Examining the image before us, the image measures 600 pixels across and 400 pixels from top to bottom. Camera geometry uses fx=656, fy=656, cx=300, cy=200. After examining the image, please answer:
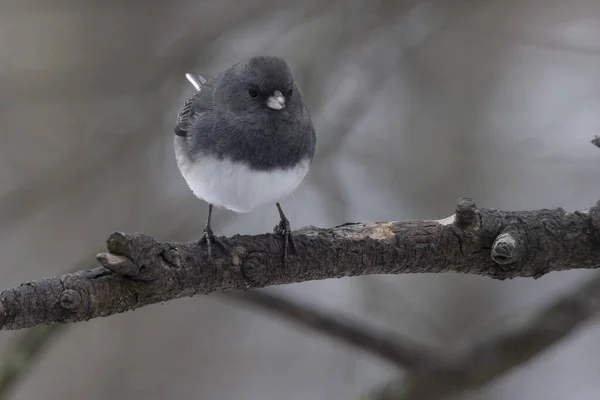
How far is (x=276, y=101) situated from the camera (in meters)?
1.94

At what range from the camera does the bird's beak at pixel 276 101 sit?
193cm

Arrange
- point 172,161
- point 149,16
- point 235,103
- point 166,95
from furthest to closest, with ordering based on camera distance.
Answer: point 149,16 < point 172,161 < point 166,95 < point 235,103

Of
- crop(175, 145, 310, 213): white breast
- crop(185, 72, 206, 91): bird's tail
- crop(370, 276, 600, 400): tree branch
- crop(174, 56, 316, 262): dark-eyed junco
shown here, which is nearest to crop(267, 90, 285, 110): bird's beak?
crop(174, 56, 316, 262): dark-eyed junco

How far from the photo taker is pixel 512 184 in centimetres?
380

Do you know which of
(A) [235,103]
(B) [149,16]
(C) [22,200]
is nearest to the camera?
(A) [235,103]

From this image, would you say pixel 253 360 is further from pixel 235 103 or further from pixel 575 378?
pixel 235 103

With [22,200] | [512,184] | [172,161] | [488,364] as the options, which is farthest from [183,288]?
[512,184]

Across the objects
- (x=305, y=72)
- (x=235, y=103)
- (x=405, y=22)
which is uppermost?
(x=405, y=22)

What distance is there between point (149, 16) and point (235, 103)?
5.74ft

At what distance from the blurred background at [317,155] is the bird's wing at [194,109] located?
1.57ft

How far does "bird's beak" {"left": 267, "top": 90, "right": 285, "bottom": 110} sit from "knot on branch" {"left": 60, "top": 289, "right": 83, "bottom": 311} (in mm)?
847

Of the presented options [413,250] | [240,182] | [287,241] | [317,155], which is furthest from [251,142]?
[317,155]

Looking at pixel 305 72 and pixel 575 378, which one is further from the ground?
pixel 305 72

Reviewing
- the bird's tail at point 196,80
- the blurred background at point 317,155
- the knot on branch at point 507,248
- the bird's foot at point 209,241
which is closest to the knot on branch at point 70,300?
the bird's foot at point 209,241
